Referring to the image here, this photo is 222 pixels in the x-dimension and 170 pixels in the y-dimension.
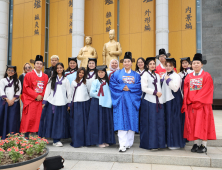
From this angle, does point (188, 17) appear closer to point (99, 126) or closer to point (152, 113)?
point (152, 113)

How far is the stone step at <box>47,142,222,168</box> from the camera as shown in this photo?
3615mm

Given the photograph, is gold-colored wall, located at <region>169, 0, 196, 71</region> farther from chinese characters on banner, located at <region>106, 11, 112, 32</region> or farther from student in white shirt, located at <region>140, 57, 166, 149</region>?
student in white shirt, located at <region>140, 57, 166, 149</region>

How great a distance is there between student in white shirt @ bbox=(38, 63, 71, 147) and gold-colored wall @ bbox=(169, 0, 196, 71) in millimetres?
7807

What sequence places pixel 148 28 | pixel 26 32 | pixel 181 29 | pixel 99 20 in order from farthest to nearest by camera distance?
pixel 26 32 < pixel 99 20 < pixel 148 28 < pixel 181 29

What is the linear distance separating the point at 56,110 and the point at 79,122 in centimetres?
62

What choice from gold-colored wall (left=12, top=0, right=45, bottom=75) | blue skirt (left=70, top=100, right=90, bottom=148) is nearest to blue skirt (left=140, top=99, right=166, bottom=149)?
blue skirt (left=70, top=100, right=90, bottom=148)

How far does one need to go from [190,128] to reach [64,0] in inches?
445

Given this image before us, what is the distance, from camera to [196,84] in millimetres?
4059

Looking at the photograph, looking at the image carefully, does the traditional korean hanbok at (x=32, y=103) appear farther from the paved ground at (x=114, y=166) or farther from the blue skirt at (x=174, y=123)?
the blue skirt at (x=174, y=123)

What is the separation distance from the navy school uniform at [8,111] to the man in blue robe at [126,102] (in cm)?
265

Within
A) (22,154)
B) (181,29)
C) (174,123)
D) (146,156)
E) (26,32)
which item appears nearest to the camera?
(22,154)

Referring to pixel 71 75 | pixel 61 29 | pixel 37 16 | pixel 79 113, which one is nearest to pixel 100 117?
pixel 79 113

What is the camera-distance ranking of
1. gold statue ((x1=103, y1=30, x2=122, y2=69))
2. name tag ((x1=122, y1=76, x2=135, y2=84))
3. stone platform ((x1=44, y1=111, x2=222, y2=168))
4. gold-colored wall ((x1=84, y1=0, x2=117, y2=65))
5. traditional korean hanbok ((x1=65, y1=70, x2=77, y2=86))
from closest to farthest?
stone platform ((x1=44, y1=111, x2=222, y2=168)) → name tag ((x1=122, y1=76, x2=135, y2=84)) → traditional korean hanbok ((x1=65, y1=70, x2=77, y2=86)) → gold statue ((x1=103, y1=30, x2=122, y2=69)) → gold-colored wall ((x1=84, y1=0, x2=117, y2=65))

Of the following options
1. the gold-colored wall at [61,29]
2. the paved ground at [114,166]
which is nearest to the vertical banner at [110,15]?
the gold-colored wall at [61,29]
